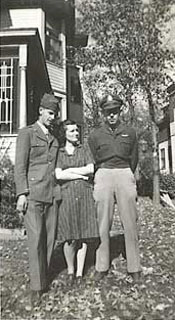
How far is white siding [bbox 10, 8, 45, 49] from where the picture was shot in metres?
5.25

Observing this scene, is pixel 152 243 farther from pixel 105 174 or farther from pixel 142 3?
pixel 142 3

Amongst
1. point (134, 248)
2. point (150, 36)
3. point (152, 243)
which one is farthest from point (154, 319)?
point (150, 36)

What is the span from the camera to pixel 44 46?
15.1ft

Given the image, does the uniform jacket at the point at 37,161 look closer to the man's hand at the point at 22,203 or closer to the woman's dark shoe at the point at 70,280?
the man's hand at the point at 22,203

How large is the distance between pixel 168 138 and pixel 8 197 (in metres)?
1.59

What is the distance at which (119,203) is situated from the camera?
2400 millimetres

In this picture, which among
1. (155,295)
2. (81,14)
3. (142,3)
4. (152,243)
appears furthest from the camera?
(81,14)

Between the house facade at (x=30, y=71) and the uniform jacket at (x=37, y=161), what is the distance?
0.59m

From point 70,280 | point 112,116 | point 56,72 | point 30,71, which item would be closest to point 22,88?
point 56,72

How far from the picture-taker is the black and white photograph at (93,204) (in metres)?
2.30

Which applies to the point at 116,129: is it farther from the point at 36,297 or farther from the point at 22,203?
the point at 36,297

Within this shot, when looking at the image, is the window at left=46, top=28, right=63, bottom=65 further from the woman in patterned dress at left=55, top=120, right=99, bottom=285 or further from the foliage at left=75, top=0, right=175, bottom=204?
the woman in patterned dress at left=55, top=120, right=99, bottom=285

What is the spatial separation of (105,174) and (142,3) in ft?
6.94

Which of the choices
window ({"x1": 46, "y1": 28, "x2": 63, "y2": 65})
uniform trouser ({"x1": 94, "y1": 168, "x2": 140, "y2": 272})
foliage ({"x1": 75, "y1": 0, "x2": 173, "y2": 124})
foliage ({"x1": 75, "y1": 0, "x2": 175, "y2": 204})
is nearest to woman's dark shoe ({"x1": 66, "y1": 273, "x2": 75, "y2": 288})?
uniform trouser ({"x1": 94, "y1": 168, "x2": 140, "y2": 272})
